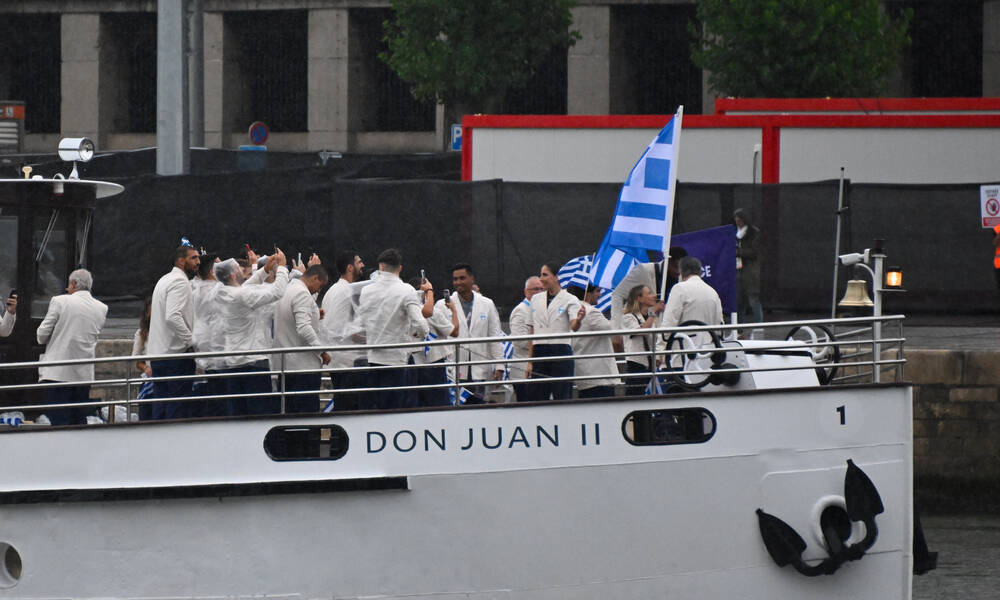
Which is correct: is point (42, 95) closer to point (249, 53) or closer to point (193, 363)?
point (249, 53)

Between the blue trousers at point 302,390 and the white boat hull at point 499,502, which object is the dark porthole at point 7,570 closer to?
the white boat hull at point 499,502

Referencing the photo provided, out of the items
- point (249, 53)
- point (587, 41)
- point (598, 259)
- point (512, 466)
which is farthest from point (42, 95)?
point (512, 466)

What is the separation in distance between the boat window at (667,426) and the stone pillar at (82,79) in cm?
2962

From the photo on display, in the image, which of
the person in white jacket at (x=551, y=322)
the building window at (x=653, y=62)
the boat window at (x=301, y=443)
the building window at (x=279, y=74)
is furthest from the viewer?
the building window at (x=279, y=74)

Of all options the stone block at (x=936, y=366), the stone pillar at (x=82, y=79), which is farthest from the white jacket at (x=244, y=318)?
the stone pillar at (x=82, y=79)

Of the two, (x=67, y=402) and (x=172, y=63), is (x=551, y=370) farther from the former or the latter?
(x=172, y=63)

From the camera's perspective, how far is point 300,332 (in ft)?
31.4

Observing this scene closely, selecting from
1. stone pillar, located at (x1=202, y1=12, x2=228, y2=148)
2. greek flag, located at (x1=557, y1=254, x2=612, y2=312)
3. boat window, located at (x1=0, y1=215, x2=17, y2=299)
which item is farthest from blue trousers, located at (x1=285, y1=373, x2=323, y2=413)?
stone pillar, located at (x1=202, y1=12, x2=228, y2=148)

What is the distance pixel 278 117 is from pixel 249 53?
1646mm

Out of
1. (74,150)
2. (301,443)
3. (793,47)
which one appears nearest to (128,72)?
(793,47)

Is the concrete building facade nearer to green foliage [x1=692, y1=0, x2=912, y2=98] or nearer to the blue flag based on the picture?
green foliage [x1=692, y1=0, x2=912, y2=98]

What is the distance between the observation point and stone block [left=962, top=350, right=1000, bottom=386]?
14.0 meters

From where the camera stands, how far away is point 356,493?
336 inches

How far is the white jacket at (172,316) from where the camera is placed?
9438 mm
